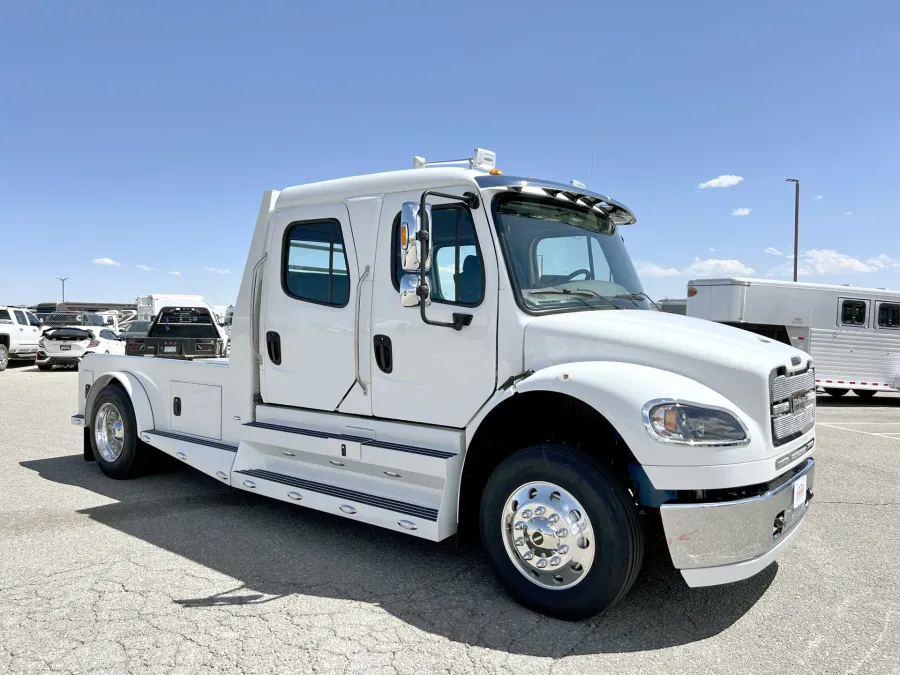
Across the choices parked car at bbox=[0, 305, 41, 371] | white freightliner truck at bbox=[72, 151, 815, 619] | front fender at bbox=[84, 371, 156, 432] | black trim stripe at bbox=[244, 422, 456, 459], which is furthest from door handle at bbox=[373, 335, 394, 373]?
parked car at bbox=[0, 305, 41, 371]

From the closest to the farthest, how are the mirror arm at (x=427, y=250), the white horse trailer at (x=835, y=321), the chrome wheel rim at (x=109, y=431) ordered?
1. the mirror arm at (x=427, y=250)
2. the chrome wheel rim at (x=109, y=431)
3. the white horse trailer at (x=835, y=321)

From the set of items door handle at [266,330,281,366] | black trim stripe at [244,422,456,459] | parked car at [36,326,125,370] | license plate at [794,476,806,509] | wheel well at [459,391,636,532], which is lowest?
parked car at [36,326,125,370]

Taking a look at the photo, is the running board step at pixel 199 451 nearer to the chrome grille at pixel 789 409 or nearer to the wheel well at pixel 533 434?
the wheel well at pixel 533 434

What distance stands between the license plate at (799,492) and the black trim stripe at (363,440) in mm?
1898

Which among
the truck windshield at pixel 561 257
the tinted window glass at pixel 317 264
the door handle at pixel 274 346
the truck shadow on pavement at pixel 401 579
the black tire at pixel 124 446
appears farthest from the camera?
the black tire at pixel 124 446

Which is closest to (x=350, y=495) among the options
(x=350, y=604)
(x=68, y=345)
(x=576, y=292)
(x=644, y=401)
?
(x=350, y=604)

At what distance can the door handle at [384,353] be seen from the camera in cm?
433

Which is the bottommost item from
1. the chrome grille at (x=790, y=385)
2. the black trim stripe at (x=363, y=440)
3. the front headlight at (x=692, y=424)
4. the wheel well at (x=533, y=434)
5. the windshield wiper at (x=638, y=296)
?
the black trim stripe at (x=363, y=440)

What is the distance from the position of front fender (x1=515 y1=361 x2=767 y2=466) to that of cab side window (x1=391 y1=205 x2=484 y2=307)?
860 mm

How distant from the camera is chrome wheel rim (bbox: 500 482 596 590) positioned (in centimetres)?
342

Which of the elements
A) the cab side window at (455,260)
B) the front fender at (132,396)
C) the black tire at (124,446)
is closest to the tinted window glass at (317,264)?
the cab side window at (455,260)

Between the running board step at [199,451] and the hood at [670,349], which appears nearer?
the hood at [670,349]

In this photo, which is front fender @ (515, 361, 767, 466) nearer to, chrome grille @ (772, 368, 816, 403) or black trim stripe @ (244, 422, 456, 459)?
chrome grille @ (772, 368, 816, 403)

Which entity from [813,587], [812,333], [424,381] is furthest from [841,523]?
[812,333]
